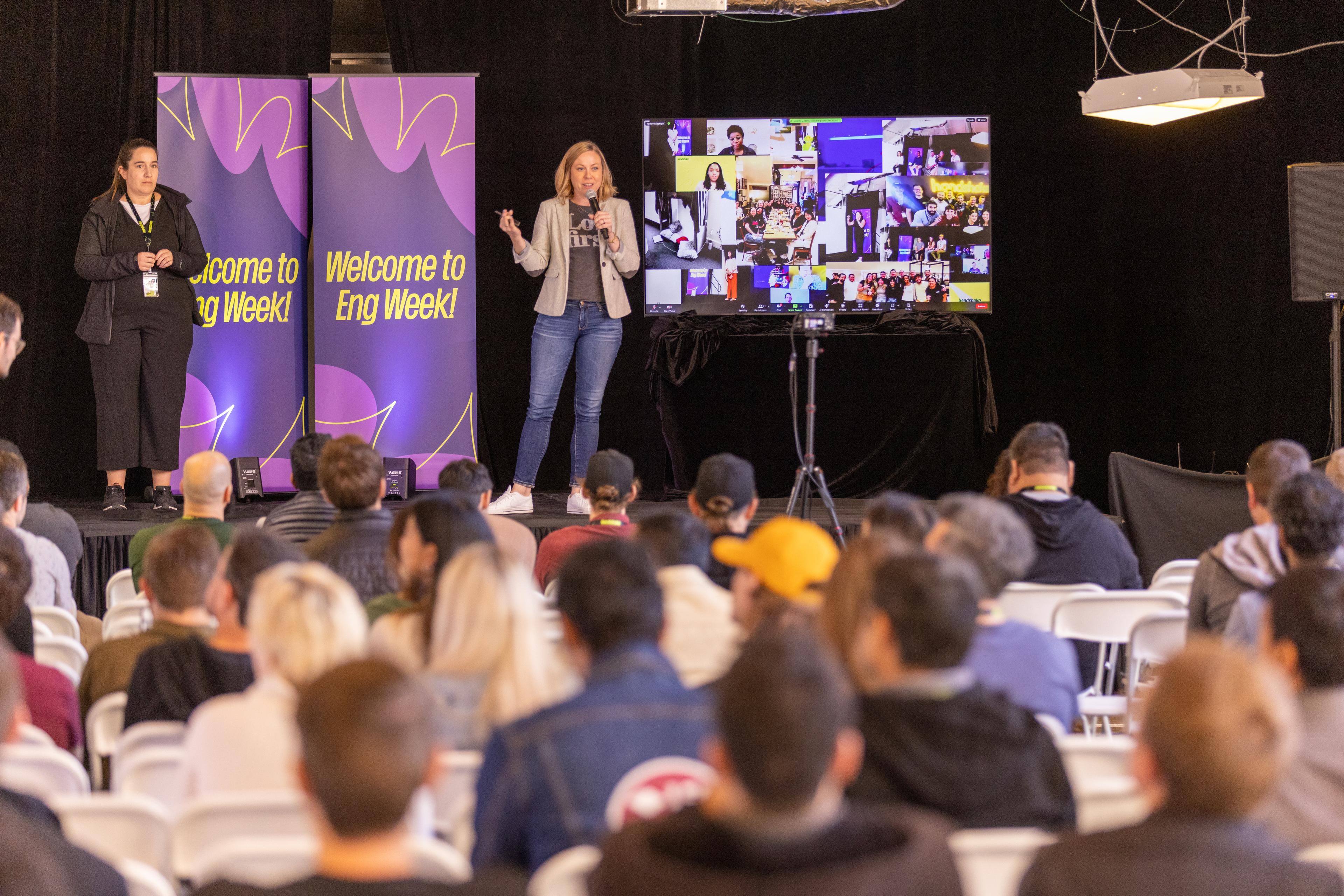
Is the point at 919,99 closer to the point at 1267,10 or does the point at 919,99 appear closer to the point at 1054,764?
the point at 1267,10

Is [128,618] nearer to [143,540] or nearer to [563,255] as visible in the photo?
[143,540]

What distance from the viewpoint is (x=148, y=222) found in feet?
21.0

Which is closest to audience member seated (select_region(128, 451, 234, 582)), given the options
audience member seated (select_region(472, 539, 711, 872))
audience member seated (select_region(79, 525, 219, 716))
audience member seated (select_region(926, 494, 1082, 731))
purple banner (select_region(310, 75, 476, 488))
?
audience member seated (select_region(79, 525, 219, 716))

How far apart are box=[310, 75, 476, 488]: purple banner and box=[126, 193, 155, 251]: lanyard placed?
0.88 metres

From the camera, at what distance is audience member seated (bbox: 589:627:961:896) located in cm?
126

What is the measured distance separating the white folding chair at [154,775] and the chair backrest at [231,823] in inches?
11.0

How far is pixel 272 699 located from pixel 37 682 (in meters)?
0.76

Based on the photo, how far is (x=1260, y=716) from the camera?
1404mm

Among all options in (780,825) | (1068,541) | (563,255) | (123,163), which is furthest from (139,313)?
(780,825)

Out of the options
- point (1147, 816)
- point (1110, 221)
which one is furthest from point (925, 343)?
point (1147, 816)

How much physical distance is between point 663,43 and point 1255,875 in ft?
24.0

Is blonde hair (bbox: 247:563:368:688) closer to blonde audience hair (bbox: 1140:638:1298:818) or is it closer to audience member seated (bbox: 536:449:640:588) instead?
blonde audience hair (bbox: 1140:638:1298:818)

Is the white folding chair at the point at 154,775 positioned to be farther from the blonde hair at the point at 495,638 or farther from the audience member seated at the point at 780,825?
the audience member seated at the point at 780,825

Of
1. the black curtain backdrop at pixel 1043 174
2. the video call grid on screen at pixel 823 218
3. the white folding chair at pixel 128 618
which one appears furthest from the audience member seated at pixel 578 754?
the black curtain backdrop at pixel 1043 174
